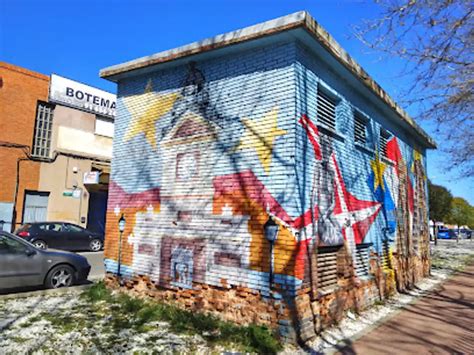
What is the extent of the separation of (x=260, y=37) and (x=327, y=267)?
4.51 metres

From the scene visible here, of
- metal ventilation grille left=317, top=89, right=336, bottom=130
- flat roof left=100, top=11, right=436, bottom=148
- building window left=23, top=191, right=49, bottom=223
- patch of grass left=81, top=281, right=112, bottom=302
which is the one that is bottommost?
patch of grass left=81, top=281, right=112, bottom=302

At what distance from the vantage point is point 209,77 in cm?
743

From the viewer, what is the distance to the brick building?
1783 cm

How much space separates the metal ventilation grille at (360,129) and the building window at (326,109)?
4.27 ft

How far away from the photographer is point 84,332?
18.8 feet

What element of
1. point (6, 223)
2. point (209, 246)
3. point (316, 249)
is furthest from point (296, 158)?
point (6, 223)

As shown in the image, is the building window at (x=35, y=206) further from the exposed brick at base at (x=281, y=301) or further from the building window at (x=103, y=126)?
the exposed brick at base at (x=281, y=301)

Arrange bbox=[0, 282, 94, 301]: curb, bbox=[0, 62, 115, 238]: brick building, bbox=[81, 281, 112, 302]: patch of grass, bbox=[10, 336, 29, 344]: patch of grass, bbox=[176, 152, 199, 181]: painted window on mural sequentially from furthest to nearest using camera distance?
bbox=[0, 62, 115, 238]: brick building → bbox=[81, 281, 112, 302]: patch of grass → bbox=[0, 282, 94, 301]: curb → bbox=[176, 152, 199, 181]: painted window on mural → bbox=[10, 336, 29, 344]: patch of grass

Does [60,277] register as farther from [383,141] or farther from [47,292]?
[383,141]

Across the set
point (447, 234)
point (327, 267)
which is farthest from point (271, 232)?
point (447, 234)

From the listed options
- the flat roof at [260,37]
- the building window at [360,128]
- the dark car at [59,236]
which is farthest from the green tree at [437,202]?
the dark car at [59,236]

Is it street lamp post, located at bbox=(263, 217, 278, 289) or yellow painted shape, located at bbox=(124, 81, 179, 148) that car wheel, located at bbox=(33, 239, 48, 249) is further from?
street lamp post, located at bbox=(263, 217, 278, 289)

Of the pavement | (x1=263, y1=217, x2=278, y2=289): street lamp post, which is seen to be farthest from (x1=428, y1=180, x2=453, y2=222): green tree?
(x1=263, y1=217, x2=278, y2=289): street lamp post

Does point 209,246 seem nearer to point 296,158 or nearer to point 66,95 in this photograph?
point 296,158
